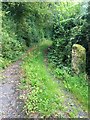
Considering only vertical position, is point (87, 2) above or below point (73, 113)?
above

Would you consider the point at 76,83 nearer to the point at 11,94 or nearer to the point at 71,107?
the point at 11,94

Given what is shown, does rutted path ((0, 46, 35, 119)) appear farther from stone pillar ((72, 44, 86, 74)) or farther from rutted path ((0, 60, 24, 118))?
stone pillar ((72, 44, 86, 74))

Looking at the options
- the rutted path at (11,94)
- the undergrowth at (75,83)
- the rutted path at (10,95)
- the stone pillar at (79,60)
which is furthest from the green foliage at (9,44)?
the stone pillar at (79,60)

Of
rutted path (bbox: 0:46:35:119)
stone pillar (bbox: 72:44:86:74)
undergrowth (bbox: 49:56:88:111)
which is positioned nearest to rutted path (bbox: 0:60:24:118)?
rutted path (bbox: 0:46:35:119)

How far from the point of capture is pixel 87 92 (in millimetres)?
8969

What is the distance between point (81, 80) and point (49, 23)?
12285mm

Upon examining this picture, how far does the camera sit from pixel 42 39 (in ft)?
79.9

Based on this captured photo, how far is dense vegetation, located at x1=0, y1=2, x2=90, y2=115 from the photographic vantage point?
26.2 feet

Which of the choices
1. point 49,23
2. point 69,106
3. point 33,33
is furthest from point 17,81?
point 49,23

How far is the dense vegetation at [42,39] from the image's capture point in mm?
7993

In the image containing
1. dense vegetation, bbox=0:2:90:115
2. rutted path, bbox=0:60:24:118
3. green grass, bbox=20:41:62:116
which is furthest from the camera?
dense vegetation, bbox=0:2:90:115

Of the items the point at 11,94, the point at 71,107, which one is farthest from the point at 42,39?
the point at 71,107

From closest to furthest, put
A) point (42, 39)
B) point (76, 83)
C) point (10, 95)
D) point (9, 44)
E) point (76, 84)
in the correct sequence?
1. point (10, 95)
2. point (76, 84)
3. point (76, 83)
4. point (9, 44)
5. point (42, 39)

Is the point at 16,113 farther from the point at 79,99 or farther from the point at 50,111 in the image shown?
the point at 79,99
